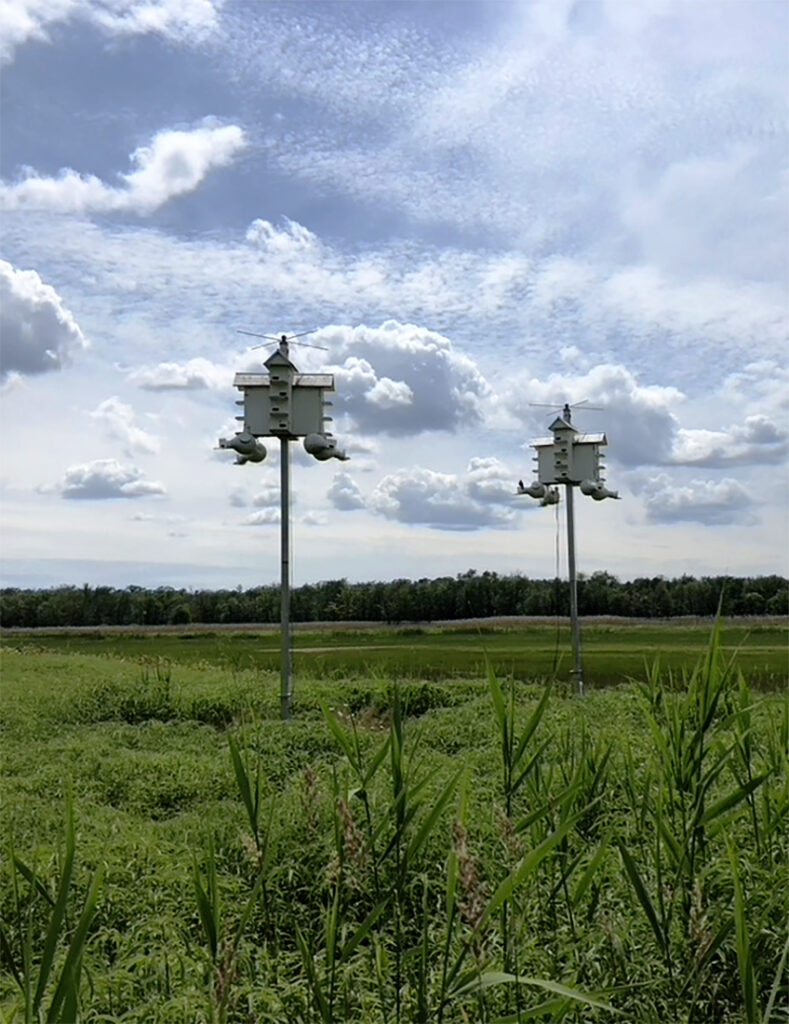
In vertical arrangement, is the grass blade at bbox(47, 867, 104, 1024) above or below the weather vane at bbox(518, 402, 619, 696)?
below

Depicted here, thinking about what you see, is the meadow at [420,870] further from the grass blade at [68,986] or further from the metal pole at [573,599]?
the metal pole at [573,599]

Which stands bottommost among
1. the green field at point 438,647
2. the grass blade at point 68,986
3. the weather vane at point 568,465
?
the green field at point 438,647

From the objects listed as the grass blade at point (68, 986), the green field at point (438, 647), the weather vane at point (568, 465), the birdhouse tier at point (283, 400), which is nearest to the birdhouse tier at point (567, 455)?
the weather vane at point (568, 465)

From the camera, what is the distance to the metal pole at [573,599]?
875 centimetres

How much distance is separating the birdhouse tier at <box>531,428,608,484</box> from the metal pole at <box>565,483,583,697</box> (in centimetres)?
18

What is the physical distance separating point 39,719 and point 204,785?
138 inches

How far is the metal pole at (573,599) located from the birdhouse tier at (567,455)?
0.18m

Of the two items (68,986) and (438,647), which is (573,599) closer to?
(68,986)

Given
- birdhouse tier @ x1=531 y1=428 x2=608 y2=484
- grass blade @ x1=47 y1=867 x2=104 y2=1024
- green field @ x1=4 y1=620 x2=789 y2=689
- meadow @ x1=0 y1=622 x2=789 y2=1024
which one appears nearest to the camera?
grass blade @ x1=47 y1=867 x2=104 y2=1024

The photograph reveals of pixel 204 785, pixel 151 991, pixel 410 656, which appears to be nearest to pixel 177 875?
pixel 151 991

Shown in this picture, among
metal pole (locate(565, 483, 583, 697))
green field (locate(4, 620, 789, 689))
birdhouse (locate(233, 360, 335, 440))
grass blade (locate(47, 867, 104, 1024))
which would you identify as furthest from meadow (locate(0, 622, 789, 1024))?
green field (locate(4, 620, 789, 689))

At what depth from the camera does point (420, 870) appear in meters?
2.96

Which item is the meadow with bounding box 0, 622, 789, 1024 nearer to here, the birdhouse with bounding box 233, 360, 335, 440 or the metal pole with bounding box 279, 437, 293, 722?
the metal pole with bounding box 279, 437, 293, 722

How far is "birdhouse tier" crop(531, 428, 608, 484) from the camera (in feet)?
30.5
